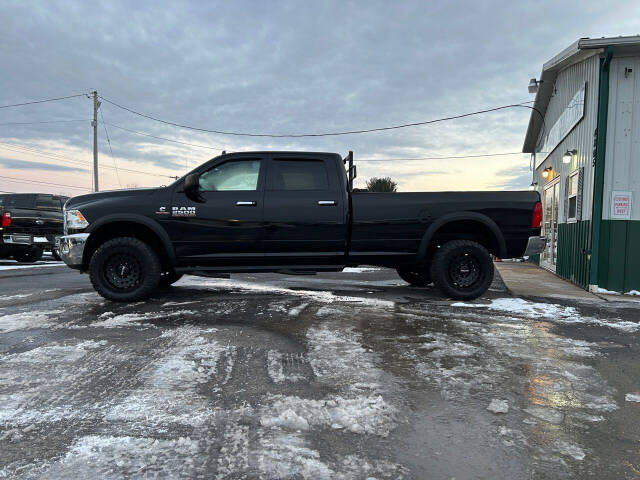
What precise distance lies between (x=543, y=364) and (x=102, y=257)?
528cm

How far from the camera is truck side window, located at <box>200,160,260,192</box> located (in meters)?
5.99

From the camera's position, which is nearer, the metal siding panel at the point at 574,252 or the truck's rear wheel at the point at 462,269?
the truck's rear wheel at the point at 462,269

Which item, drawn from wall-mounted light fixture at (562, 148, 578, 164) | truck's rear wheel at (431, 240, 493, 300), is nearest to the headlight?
truck's rear wheel at (431, 240, 493, 300)

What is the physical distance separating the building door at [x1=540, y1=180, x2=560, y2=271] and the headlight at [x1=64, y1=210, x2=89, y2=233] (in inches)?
418

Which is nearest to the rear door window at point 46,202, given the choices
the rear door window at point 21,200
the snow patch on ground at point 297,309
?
the rear door window at point 21,200

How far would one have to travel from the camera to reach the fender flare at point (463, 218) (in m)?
6.07

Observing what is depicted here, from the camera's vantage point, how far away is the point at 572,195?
9727 millimetres

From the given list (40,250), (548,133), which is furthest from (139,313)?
(548,133)

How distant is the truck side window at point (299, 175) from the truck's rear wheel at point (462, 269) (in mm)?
1965

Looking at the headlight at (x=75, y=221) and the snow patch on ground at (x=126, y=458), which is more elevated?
the headlight at (x=75, y=221)

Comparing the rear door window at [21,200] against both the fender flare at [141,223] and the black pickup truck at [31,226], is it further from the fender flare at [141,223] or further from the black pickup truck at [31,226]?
the fender flare at [141,223]

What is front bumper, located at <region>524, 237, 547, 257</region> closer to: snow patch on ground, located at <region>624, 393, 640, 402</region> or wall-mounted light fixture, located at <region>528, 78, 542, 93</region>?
snow patch on ground, located at <region>624, 393, 640, 402</region>

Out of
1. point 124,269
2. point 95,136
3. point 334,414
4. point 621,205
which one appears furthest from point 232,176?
point 95,136

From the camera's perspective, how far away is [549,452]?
207cm
